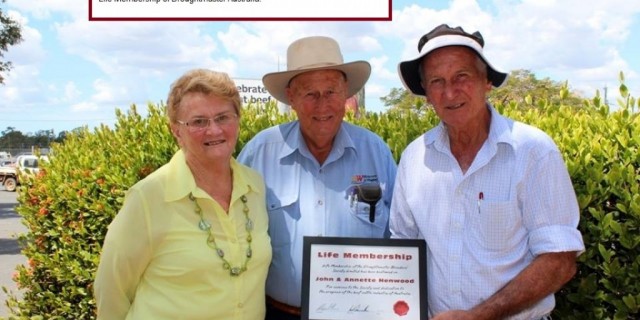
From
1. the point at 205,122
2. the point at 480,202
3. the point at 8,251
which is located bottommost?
the point at 8,251

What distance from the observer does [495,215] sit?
2.60m

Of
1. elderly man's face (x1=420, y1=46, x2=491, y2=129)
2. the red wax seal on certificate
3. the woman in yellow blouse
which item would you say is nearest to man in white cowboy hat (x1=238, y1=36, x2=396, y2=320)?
the woman in yellow blouse

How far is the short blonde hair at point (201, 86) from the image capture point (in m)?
2.78

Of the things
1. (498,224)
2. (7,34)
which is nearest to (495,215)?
(498,224)

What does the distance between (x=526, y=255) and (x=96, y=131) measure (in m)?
4.35

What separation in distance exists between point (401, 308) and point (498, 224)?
21.9 inches

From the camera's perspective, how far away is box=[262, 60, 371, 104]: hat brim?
11.4 ft

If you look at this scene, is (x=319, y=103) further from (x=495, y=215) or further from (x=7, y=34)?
(x=7, y=34)

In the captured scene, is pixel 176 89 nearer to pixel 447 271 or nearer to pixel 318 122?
pixel 318 122

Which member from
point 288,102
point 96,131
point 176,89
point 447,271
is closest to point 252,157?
point 288,102

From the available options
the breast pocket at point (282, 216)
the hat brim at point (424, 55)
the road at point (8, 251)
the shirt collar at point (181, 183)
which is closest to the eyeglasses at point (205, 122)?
the shirt collar at point (181, 183)

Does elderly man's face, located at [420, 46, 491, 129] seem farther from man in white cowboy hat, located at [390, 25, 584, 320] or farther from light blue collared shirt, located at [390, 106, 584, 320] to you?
light blue collared shirt, located at [390, 106, 584, 320]

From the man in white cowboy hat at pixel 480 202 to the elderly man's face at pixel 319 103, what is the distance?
0.60m

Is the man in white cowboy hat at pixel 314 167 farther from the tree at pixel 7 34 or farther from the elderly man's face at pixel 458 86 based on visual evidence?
the tree at pixel 7 34
